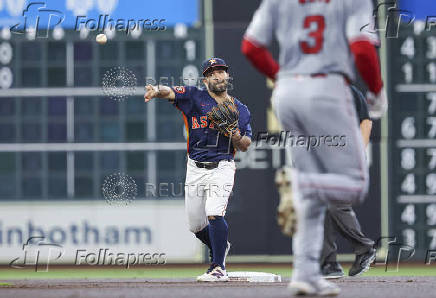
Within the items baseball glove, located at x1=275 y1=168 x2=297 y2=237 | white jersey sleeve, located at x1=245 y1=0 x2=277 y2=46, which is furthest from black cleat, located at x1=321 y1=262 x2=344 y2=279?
white jersey sleeve, located at x1=245 y1=0 x2=277 y2=46

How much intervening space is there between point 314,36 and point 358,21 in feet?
0.82

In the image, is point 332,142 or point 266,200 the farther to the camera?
point 266,200

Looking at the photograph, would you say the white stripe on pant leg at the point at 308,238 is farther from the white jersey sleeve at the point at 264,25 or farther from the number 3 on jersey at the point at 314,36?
the white jersey sleeve at the point at 264,25

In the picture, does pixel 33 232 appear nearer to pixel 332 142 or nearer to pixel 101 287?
pixel 101 287

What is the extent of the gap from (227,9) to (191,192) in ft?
13.3

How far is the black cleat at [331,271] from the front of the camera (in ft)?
27.1

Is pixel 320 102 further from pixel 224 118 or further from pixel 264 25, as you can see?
pixel 224 118

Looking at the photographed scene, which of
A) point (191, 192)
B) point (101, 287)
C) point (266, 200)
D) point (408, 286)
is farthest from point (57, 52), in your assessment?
point (408, 286)

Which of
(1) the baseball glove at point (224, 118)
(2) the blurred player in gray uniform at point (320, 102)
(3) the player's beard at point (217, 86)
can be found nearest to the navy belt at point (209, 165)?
(1) the baseball glove at point (224, 118)

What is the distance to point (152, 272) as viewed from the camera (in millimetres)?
11484

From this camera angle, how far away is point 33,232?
40.3 feet

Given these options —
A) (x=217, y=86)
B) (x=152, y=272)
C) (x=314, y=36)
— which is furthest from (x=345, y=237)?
(x=152, y=272)

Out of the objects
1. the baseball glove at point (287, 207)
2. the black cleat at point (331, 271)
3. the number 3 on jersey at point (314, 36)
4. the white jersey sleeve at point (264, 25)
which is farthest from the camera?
the black cleat at point (331, 271)

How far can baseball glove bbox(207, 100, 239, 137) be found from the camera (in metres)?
8.52
